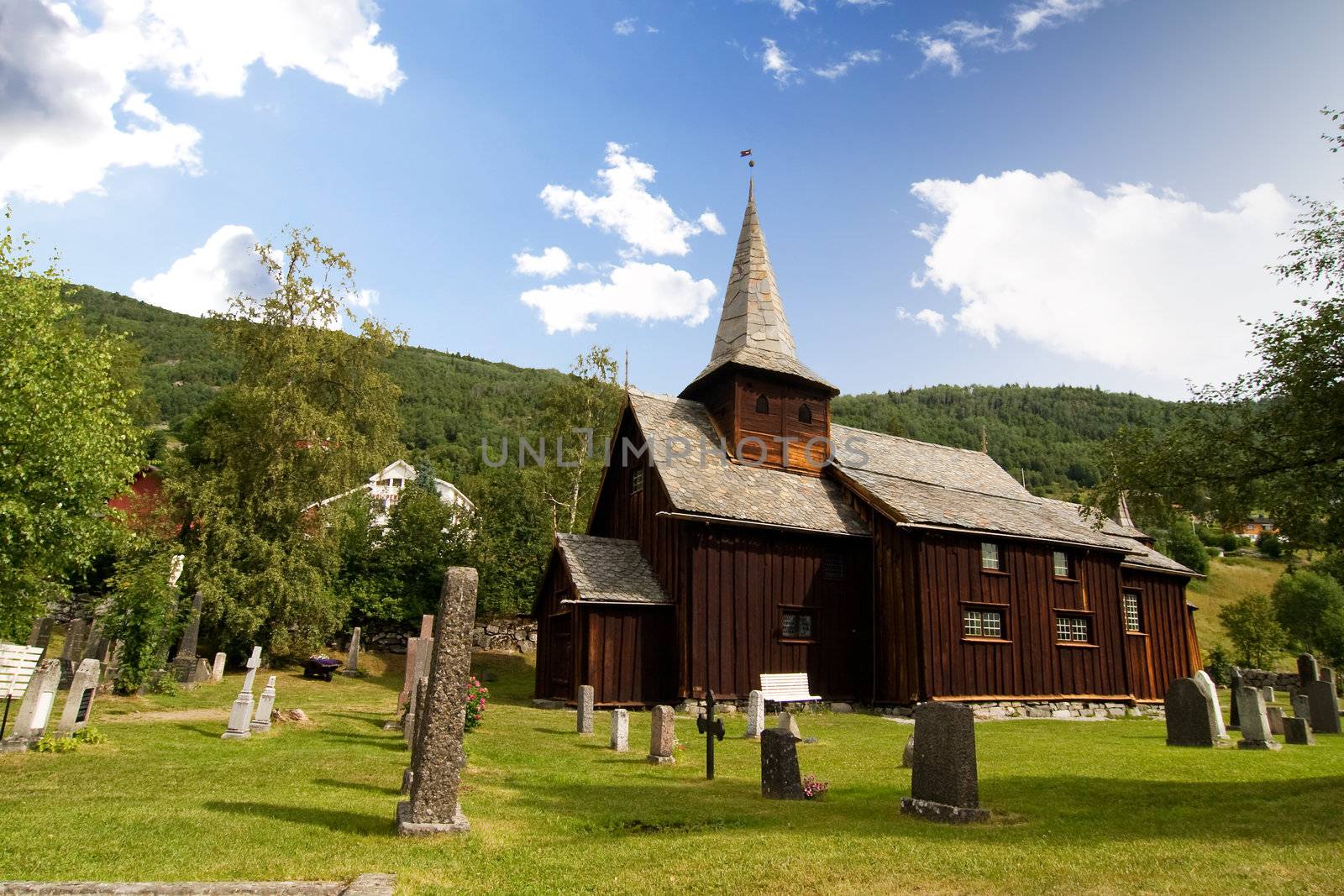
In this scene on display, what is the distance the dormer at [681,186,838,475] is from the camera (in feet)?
85.1

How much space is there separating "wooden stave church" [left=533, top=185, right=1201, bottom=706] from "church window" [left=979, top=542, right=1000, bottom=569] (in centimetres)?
5

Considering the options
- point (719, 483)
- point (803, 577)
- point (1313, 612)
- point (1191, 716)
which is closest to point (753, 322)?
point (719, 483)

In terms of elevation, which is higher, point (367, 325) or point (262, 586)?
point (367, 325)

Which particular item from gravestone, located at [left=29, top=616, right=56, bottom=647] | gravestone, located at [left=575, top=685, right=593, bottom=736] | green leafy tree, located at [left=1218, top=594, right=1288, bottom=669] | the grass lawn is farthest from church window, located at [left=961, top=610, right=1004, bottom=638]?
green leafy tree, located at [left=1218, top=594, right=1288, bottom=669]

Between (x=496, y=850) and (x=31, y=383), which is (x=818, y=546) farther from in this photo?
(x=31, y=383)

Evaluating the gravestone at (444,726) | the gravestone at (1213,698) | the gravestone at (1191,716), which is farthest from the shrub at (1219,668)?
the gravestone at (444,726)

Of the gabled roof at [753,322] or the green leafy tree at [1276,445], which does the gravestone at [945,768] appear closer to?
the green leafy tree at [1276,445]

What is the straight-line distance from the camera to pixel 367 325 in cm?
2972

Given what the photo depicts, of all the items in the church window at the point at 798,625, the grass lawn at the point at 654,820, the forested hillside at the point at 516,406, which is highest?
the forested hillside at the point at 516,406

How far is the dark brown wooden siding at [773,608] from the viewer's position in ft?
70.0

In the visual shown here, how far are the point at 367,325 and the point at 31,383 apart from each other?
541 inches

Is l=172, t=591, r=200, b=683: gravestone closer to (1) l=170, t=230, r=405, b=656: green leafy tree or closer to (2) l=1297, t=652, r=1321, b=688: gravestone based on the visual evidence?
(1) l=170, t=230, r=405, b=656: green leafy tree

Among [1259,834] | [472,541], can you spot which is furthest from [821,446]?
[1259,834]

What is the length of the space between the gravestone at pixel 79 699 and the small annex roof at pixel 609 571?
10.7m
